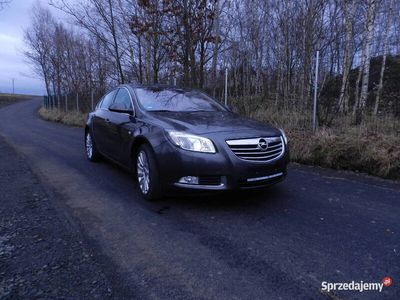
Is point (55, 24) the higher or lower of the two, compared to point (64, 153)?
higher

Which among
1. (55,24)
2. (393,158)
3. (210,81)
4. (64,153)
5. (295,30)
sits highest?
(55,24)

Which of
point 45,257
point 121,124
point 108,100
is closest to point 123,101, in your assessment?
point 121,124

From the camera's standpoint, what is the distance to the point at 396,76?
20500 mm

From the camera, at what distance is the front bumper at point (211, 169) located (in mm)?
3881

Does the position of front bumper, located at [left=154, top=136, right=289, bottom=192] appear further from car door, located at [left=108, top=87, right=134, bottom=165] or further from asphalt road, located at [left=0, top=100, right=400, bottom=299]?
car door, located at [left=108, top=87, right=134, bottom=165]

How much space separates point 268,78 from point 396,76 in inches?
479

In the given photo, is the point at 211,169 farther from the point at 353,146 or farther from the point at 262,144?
the point at 353,146

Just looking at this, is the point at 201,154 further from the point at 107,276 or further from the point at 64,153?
the point at 64,153

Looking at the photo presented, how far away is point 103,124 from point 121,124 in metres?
1.11

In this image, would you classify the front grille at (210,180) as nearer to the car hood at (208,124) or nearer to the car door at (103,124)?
the car hood at (208,124)

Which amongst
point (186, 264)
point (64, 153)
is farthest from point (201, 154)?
point (64, 153)

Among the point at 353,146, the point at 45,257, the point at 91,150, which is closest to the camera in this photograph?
the point at 45,257

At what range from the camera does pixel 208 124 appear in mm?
4320

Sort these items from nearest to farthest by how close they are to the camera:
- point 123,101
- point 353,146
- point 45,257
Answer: point 45,257, point 123,101, point 353,146
